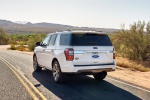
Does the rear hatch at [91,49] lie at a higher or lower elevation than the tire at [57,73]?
higher

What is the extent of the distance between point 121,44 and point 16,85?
15.3 m

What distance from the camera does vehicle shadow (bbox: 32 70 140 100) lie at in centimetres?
704

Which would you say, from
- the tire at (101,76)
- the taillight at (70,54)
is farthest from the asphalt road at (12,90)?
the tire at (101,76)

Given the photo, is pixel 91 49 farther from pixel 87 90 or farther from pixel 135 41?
pixel 135 41

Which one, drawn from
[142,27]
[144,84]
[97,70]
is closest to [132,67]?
[144,84]

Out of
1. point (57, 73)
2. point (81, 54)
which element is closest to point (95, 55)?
point (81, 54)

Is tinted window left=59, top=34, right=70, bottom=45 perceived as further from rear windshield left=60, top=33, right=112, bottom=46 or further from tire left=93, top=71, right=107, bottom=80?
tire left=93, top=71, right=107, bottom=80

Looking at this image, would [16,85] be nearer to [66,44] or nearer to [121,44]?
[66,44]

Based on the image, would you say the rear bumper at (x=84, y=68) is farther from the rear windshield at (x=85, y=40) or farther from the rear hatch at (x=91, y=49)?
the rear windshield at (x=85, y=40)

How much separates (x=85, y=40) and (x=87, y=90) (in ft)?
5.87

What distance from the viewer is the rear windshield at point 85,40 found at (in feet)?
27.9

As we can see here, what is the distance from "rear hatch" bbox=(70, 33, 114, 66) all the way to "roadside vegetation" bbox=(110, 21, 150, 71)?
11.2 meters

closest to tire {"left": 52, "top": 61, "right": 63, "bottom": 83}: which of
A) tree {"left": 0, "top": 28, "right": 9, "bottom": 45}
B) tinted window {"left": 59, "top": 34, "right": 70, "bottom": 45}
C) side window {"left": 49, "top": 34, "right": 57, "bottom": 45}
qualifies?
tinted window {"left": 59, "top": 34, "right": 70, "bottom": 45}

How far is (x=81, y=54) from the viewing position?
830cm
